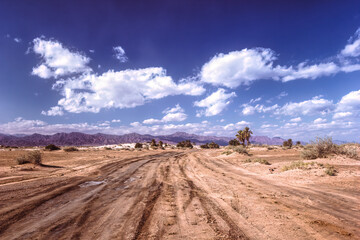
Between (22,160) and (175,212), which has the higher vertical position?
(22,160)

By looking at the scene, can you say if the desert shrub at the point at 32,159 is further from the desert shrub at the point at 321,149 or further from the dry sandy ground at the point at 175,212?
the desert shrub at the point at 321,149

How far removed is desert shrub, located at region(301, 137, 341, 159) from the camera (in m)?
13.7

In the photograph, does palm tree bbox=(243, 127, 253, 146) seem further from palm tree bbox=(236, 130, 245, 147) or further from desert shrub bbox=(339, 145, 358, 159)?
desert shrub bbox=(339, 145, 358, 159)

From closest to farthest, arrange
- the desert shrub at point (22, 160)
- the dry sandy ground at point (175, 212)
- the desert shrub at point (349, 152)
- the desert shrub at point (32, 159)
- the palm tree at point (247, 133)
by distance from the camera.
→ the dry sandy ground at point (175, 212)
the desert shrub at point (349, 152)
the desert shrub at point (32, 159)
the desert shrub at point (22, 160)
the palm tree at point (247, 133)

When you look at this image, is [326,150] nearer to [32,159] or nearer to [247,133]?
[32,159]

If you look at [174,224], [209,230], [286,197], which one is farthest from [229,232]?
[286,197]

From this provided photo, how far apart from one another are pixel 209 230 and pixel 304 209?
3.33 m

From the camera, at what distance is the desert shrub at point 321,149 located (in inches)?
540

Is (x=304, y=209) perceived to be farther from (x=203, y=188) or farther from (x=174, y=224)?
(x=174, y=224)

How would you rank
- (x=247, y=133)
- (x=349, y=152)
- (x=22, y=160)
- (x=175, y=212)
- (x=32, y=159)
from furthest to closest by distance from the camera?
(x=247, y=133) → (x=22, y=160) → (x=32, y=159) → (x=349, y=152) → (x=175, y=212)

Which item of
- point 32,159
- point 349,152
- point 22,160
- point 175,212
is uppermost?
point 349,152

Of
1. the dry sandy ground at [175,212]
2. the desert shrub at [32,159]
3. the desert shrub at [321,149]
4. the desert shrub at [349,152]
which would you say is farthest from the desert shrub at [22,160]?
the desert shrub at [349,152]

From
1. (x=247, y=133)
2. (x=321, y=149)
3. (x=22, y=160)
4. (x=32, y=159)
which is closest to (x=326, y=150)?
(x=321, y=149)

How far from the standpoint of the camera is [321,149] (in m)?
14.0
